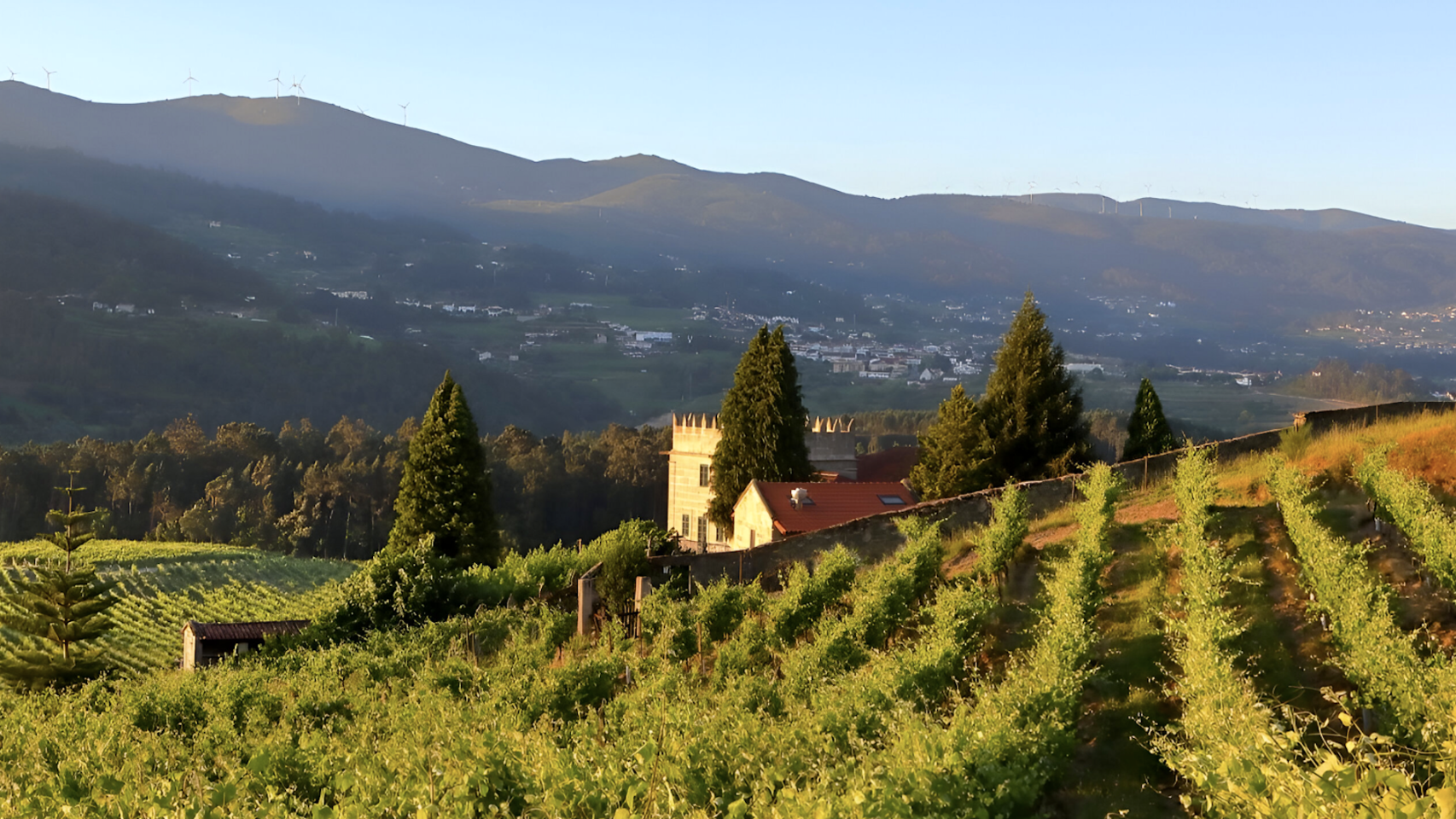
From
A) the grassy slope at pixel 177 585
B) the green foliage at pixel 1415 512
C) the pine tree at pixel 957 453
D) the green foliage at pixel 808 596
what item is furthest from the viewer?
the grassy slope at pixel 177 585

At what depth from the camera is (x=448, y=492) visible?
134 ft

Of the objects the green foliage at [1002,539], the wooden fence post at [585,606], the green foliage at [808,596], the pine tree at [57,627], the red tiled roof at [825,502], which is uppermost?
the green foliage at [1002,539]

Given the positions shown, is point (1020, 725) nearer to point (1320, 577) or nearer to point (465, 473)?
point (1320, 577)

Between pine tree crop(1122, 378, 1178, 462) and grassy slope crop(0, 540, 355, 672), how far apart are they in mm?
25101

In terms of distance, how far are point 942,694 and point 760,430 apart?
2913 cm

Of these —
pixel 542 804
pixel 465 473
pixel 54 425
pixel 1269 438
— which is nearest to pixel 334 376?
pixel 54 425

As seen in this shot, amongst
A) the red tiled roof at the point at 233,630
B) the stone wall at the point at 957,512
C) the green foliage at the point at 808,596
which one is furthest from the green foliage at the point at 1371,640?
the red tiled roof at the point at 233,630

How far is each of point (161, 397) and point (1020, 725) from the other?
609ft

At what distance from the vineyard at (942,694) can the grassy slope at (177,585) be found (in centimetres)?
1748

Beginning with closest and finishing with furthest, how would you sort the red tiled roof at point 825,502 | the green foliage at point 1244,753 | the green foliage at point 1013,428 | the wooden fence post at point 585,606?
1. the green foliage at point 1244,753
2. the wooden fence post at point 585,606
3. the red tiled roof at point 825,502
4. the green foliage at point 1013,428

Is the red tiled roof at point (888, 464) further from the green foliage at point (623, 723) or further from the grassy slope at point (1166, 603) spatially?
the green foliage at point (623, 723)

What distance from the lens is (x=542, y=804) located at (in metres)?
9.59

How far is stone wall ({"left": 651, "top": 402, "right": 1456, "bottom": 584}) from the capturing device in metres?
26.6

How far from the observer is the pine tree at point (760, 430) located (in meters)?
43.6
